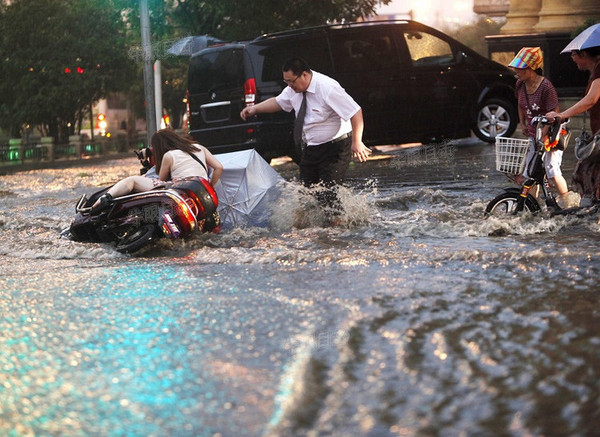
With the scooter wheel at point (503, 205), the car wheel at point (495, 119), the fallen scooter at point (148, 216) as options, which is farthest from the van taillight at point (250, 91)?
the scooter wheel at point (503, 205)

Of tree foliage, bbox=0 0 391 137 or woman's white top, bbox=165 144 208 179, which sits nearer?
woman's white top, bbox=165 144 208 179

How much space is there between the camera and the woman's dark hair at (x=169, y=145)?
10.5 m

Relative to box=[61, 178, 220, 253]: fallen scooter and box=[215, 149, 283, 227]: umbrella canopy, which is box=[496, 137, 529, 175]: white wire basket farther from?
box=[61, 178, 220, 253]: fallen scooter

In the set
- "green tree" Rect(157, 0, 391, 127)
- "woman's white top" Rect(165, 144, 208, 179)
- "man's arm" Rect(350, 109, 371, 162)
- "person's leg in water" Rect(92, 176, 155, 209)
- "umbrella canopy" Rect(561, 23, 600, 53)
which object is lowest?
"person's leg in water" Rect(92, 176, 155, 209)

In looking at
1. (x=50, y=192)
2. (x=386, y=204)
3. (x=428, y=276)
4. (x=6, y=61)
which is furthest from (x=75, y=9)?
(x=428, y=276)

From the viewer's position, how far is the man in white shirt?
34.8 feet

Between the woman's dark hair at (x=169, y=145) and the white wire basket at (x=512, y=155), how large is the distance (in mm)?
2786

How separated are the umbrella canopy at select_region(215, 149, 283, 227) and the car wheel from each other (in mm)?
9027

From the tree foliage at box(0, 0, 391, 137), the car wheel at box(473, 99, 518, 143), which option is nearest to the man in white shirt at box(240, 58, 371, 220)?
the car wheel at box(473, 99, 518, 143)

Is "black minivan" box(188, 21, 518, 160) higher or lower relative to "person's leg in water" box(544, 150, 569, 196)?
higher

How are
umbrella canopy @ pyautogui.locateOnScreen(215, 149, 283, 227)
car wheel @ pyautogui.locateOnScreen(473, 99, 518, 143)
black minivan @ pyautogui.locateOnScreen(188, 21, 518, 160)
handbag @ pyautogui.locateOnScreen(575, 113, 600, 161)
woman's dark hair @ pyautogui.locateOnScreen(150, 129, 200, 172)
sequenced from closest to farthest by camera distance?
1. handbag @ pyautogui.locateOnScreen(575, 113, 600, 161)
2. woman's dark hair @ pyautogui.locateOnScreen(150, 129, 200, 172)
3. umbrella canopy @ pyautogui.locateOnScreen(215, 149, 283, 227)
4. black minivan @ pyautogui.locateOnScreen(188, 21, 518, 160)
5. car wheel @ pyautogui.locateOnScreen(473, 99, 518, 143)

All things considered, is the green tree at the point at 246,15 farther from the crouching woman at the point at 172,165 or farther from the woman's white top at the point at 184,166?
the woman's white top at the point at 184,166

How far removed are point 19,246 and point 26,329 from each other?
4.44 metres

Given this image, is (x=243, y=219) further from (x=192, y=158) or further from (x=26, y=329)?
(x=26, y=329)
